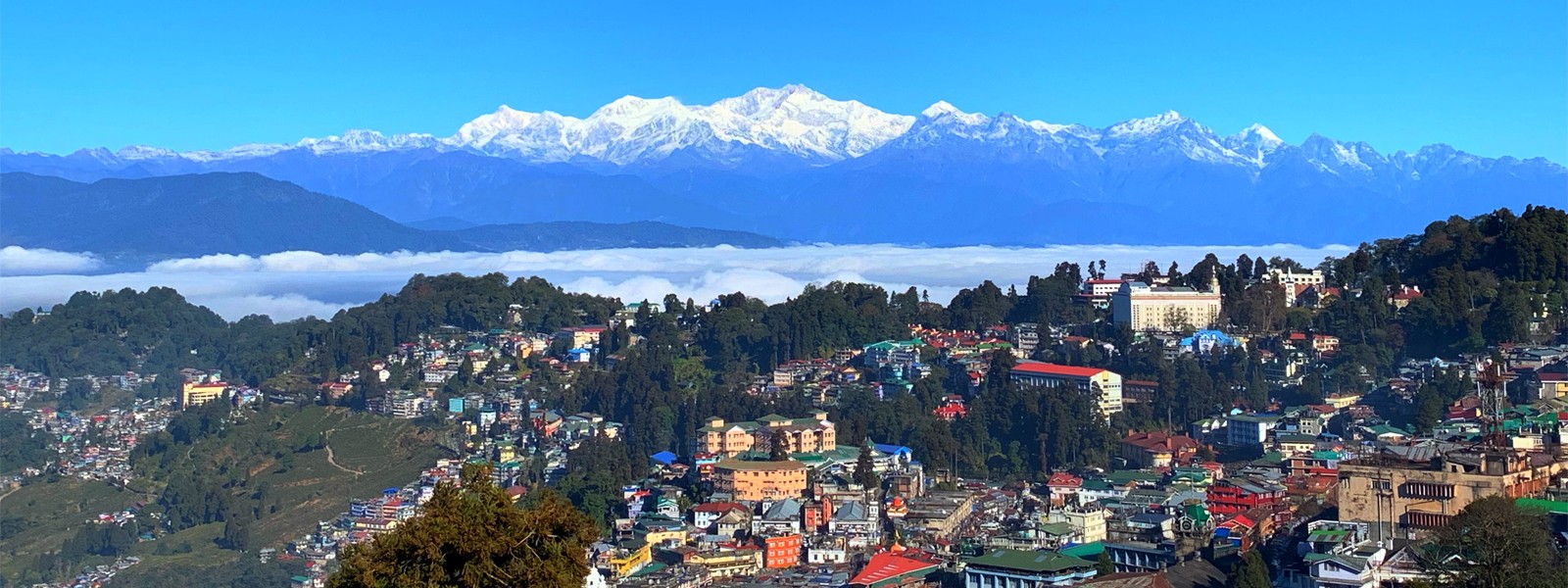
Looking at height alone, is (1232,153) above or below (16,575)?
above

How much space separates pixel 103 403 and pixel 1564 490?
33.7 metres

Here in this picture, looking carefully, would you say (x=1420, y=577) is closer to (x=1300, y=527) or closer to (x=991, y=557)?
A: (x=1300, y=527)

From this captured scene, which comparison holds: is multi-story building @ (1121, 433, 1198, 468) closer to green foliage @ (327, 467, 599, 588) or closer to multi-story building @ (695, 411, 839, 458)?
multi-story building @ (695, 411, 839, 458)

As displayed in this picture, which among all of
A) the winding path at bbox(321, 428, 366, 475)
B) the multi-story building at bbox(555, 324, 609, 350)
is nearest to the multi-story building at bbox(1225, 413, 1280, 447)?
the winding path at bbox(321, 428, 366, 475)

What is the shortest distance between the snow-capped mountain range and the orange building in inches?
3149

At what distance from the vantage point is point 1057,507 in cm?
2453

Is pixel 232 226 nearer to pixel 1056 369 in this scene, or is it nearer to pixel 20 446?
pixel 20 446

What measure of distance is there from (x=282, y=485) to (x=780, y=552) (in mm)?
13188

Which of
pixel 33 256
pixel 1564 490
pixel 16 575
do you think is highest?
pixel 33 256

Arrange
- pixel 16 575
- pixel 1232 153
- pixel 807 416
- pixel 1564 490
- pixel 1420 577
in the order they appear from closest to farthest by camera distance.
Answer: pixel 1420 577 < pixel 1564 490 < pixel 16 575 < pixel 807 416 < pixel 1232 153

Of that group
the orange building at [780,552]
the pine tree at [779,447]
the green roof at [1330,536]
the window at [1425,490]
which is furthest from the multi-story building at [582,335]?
the green roof at [1330,536]

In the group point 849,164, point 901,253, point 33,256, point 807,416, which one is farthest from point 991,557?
point 849,164

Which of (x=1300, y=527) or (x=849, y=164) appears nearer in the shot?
(x=1300, y=527)

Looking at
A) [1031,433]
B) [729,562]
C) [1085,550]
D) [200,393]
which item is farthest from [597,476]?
[200,393]
